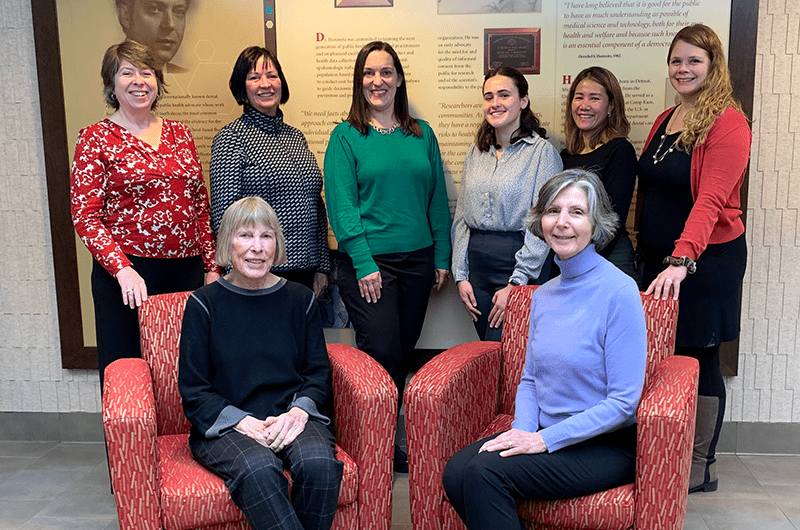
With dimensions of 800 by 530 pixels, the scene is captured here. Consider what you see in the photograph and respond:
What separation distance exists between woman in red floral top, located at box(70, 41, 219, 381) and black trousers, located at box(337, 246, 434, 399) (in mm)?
579

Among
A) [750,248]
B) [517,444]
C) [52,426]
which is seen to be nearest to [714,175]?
[750,248]

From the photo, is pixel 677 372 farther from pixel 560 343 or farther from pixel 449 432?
pixel 449 432

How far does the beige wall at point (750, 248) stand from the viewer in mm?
3082

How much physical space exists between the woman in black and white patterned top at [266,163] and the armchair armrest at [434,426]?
2.91 ft

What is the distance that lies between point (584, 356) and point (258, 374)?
0.96m

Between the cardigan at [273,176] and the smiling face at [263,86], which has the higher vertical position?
the smiling face at [263,86]

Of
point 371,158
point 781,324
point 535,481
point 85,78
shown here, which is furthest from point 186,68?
point 781,324

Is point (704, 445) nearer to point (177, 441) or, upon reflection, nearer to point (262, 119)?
point (177, 441)

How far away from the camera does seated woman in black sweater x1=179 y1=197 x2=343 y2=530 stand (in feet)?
6.35

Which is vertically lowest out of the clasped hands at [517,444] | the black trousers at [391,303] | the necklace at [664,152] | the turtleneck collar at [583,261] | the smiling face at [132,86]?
the clasped hands at [517,444]

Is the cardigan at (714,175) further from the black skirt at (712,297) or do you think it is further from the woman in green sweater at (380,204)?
the woman in green sweater at (380,204)

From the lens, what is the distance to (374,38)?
3.17 metres

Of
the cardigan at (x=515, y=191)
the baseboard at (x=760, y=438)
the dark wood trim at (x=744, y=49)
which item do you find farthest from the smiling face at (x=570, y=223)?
the baseboard at (x=760, y=438)

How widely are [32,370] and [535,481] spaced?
2.79 metres
